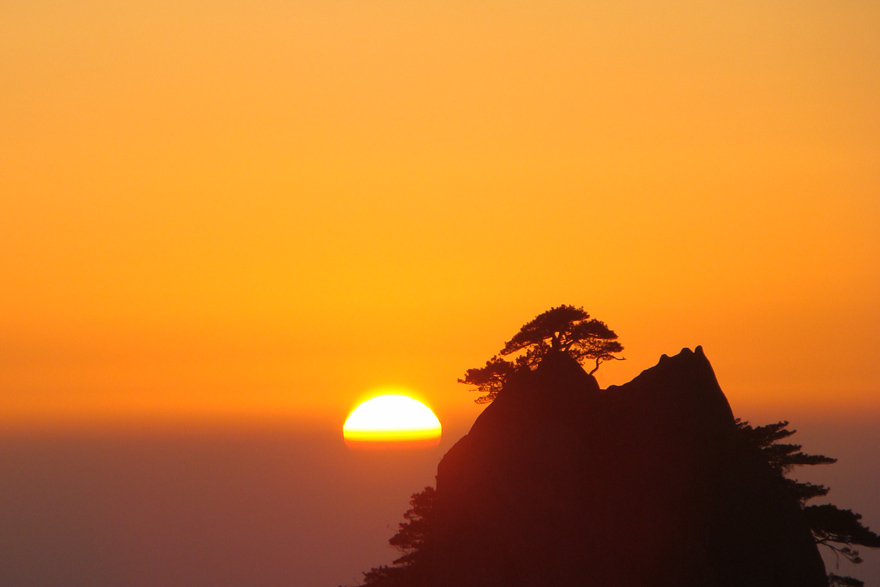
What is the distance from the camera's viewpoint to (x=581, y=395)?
3862 cm

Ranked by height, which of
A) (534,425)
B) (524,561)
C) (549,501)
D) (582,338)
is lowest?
(524,561)

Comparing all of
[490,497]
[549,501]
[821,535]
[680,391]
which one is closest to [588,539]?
[549,501]

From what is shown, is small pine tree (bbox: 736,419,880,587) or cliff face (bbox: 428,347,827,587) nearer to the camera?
cliff face (bbox: 428,347,827,587)

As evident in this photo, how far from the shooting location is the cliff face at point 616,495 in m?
33.9

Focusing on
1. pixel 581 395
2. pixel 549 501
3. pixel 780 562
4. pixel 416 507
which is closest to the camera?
pixel 780 562

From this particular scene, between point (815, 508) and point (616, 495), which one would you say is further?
point (815, 508)

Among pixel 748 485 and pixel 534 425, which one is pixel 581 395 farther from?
pixel 748 485

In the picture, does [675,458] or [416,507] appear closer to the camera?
[675,458]

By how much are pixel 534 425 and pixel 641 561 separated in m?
6.98

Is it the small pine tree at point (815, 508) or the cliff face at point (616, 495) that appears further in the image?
the small pine tree at point (815, 508)

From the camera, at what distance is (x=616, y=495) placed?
35906 mm

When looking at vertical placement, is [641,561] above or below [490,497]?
below

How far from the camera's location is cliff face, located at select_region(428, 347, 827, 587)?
3394cm

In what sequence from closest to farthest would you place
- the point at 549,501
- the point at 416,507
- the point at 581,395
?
the point at 549,501
the point at 581,395
the point at 416,507
